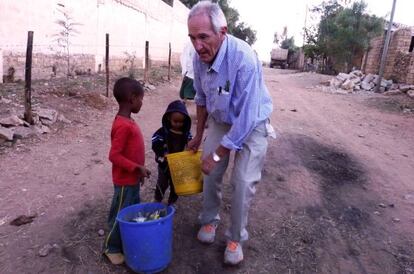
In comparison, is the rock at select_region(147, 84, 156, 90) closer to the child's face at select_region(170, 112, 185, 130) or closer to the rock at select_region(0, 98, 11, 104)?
the rock at select_region(0, 98, 11, 104)

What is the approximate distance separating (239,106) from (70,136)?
3.71m

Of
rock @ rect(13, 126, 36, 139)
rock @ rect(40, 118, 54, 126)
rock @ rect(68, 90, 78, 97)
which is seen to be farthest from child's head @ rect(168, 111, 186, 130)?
rock @ rect(68, 90, 78, 97)

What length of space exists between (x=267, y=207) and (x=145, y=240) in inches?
61.6

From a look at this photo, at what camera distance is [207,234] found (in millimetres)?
2771

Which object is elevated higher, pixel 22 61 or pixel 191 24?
pixel 191 24

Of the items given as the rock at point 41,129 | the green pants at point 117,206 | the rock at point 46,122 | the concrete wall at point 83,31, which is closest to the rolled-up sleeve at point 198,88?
the green pants at point 117,206

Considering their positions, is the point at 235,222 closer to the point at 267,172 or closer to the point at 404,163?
the point at 267,172

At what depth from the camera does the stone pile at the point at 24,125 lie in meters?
4.57

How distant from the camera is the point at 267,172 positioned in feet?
14.1

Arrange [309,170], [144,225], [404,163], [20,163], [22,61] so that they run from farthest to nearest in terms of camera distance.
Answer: [22,61]
[404,163]
[309,170]
[20,163]
[144,225]

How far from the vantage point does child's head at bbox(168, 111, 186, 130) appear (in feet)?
9.41

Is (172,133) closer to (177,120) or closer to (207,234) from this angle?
(177,120)

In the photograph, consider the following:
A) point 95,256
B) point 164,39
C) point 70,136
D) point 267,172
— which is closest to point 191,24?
point 95,256

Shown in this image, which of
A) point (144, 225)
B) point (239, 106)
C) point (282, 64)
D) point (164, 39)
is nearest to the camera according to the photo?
point (144, 225)
